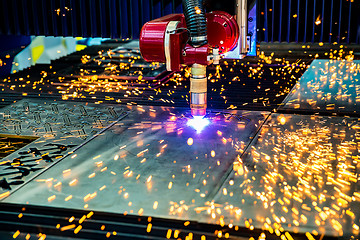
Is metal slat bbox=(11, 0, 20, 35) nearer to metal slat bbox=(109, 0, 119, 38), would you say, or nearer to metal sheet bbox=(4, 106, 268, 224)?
metal slat bbox=(109, 0, 119, 38)

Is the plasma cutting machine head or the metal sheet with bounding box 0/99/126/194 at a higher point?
the plasma cutting machine head

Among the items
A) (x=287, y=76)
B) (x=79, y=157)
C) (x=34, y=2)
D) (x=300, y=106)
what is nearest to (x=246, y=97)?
Answer: (x=300, y=106)

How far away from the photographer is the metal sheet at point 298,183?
3.74 feet

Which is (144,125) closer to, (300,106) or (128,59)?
(300,106)

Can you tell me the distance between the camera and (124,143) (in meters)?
1.71

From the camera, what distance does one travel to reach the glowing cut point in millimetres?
1870

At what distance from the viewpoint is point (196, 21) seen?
164cm

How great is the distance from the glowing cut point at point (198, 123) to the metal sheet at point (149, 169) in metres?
0.02

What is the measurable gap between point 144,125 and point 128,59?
1.29 meters

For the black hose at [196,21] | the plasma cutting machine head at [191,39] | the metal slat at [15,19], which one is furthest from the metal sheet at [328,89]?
the metal slat at [15,19]

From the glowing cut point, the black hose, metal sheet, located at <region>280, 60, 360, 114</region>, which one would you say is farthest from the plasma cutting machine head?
metal sheet, located at <region>280, 60, 360, 114</region>

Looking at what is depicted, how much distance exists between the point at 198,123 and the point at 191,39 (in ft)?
1.40

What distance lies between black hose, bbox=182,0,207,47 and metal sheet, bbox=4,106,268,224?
399 mm

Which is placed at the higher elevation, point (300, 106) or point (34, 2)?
point (34, 2)
